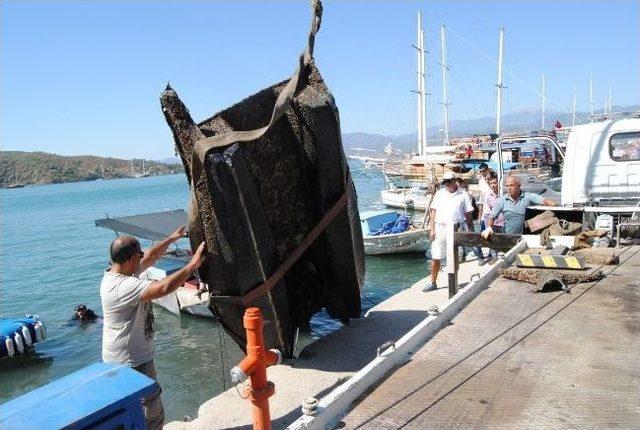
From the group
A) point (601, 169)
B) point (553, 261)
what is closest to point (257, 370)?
point (553, 261)

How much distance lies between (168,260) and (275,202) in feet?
34.9

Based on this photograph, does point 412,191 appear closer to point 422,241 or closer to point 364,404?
point 422,241

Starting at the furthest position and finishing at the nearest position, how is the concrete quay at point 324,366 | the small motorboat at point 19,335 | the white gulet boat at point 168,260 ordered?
the white gulet boat at point 168,260 < the small motorboat at point 19,335 < the concrete quay at point 324,366

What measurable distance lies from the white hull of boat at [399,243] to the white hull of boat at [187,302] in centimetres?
741

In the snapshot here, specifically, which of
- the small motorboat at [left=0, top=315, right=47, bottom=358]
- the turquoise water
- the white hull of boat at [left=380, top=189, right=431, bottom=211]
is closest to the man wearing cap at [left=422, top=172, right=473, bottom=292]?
the turquoise water

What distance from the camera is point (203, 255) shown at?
525cm

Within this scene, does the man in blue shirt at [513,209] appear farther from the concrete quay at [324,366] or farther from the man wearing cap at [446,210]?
the concrete quay at [324,366]

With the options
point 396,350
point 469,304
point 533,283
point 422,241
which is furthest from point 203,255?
point 422,241

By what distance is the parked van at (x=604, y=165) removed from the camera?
379 inches

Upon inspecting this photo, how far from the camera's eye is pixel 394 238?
1836 centimetres

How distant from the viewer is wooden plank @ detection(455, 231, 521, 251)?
8.04 m

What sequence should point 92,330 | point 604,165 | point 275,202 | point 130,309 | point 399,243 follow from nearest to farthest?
point 130,309
point 275,202
point 604,165
point 92,330
point 399,243

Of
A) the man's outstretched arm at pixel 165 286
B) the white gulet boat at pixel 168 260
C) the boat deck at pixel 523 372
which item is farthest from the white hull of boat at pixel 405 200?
the man's outstretched arm at pixel 165 286

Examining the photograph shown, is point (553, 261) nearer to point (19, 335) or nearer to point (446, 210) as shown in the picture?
point (446, 210)
